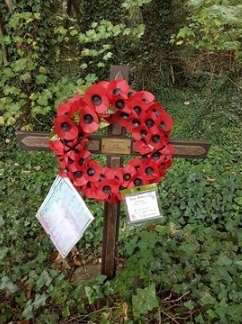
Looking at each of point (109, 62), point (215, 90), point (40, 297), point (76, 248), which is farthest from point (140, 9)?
point (40, 297)

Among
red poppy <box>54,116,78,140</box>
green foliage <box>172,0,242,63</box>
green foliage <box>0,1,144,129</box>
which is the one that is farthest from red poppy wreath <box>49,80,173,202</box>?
green foliage <box>172,0,242,63</box>

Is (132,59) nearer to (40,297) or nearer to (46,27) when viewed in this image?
(46,27)

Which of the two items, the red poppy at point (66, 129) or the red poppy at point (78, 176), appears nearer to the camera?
the red poppy at point (66, 129)

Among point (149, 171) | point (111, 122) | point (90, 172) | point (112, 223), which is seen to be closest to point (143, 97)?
point (111, 122)

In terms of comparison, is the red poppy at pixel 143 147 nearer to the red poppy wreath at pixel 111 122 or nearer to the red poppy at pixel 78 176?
the red poppy wreath at pixel 111 122

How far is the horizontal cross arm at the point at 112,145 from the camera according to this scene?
108 inches

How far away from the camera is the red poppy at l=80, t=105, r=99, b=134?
2.55 meters

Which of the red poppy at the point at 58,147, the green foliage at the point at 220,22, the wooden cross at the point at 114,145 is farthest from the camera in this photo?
the green foliage at the point at 220,22

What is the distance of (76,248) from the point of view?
381 cm

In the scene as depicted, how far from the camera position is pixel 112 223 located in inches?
117

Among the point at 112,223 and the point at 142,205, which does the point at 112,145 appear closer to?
the point at 142,205

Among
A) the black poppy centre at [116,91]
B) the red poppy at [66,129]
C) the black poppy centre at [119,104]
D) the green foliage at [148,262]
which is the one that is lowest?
the green foliage at [148,262]

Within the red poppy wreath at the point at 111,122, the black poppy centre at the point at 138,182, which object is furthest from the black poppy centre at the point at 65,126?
the black poppy centre at the point at 138,182

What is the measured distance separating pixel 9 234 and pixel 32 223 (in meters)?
0.36
